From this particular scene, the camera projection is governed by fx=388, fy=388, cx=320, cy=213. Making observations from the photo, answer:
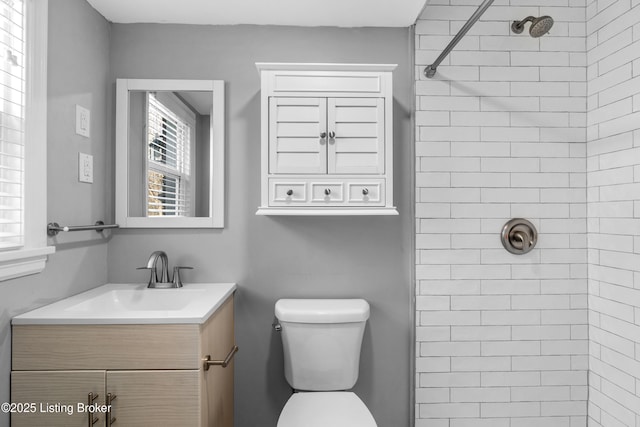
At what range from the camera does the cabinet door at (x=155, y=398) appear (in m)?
1.25

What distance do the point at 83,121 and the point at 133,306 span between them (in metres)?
0.83

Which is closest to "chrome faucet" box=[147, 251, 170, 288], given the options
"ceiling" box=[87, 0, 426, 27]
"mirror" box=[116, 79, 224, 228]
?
"mirror" box=[116, 79, 224, 228]

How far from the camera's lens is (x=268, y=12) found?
6.01 ft

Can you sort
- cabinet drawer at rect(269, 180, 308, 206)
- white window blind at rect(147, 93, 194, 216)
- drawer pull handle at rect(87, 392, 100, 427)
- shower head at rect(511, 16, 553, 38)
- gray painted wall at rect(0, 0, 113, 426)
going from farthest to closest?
white window blind at rect(147, 93, 194, 216)
cabinet drawer at rect(269, 180, 308, 206)
shower head at rect(511, 16, 553, 38)
gray painted wall at rect(0, 0, 113, 426)
drawer pull handle at rect(87, 392, 100, 427)

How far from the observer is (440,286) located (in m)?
1.95

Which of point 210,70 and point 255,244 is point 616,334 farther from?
point 210,70

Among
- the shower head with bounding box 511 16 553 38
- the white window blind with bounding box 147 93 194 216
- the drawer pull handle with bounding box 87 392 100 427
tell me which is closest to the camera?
the drawer pull handle with bounding box 87 392 100 427

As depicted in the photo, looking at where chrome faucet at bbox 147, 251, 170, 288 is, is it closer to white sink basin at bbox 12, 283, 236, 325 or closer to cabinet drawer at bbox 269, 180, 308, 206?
white sink basin at bbox 12, 283, 236, 325

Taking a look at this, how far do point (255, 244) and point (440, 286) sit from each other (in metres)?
0.95

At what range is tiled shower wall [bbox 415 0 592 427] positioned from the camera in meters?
1.94

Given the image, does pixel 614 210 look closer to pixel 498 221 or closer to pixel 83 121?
pixel 498 221

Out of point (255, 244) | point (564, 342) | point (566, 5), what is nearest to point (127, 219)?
point (255, 244)

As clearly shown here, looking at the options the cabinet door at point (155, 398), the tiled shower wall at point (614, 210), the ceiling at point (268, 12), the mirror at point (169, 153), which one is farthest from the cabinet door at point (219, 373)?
the tiled shower wall at point (614, 210)

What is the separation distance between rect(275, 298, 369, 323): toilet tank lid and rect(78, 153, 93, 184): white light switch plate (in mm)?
1006
